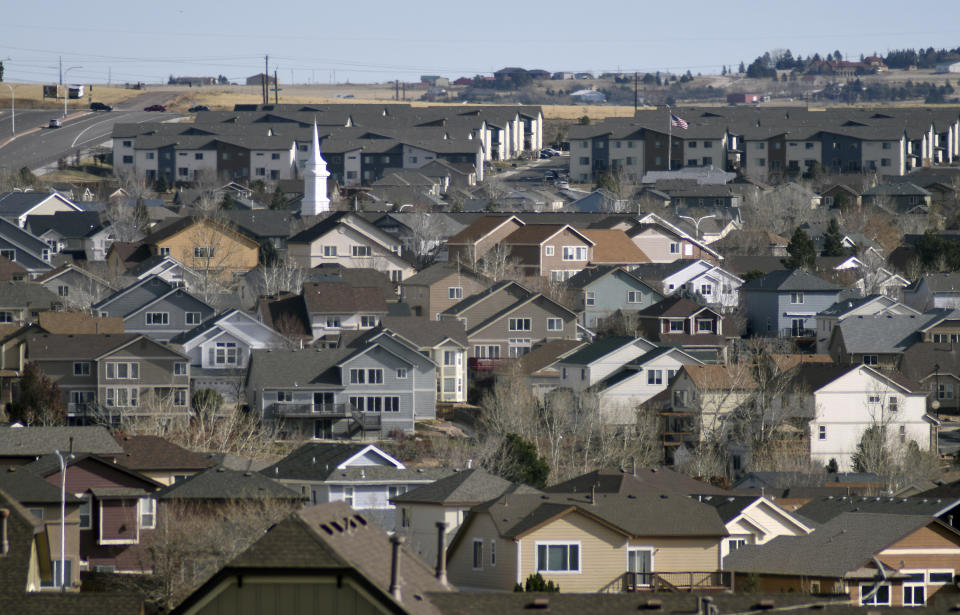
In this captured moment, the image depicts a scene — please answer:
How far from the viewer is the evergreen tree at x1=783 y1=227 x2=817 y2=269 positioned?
8812 centimetres

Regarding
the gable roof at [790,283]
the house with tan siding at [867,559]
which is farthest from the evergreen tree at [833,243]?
the house with tan siding at [867,559]

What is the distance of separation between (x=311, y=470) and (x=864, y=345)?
110 ft

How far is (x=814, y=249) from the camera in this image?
3580 inches

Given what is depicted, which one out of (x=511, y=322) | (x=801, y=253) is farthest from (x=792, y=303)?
(x=511, y=322)

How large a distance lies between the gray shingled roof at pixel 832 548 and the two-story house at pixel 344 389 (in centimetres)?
Answer: 2902

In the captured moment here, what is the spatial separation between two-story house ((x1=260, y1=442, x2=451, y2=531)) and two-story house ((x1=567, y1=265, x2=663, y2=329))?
3488 cm

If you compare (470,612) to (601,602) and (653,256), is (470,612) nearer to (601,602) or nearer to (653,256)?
(601,602)

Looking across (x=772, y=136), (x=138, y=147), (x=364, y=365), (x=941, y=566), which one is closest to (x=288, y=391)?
(x=364, y=365)

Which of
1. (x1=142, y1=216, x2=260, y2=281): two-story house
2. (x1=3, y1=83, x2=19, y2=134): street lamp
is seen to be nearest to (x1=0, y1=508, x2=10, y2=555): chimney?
(x1=142, y1=216, x2=260, y2=281): two-story house

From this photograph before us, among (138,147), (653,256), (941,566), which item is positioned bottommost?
→ (941,566)

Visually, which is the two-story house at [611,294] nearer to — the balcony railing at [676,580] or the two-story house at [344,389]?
the two-story house at [344,389]

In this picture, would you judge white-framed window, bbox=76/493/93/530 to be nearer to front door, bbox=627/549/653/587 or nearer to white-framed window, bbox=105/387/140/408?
front door, bbox=627/549/653/587

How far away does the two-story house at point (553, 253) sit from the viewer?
8694 centimetres

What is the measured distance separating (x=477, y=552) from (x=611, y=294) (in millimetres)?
46947
